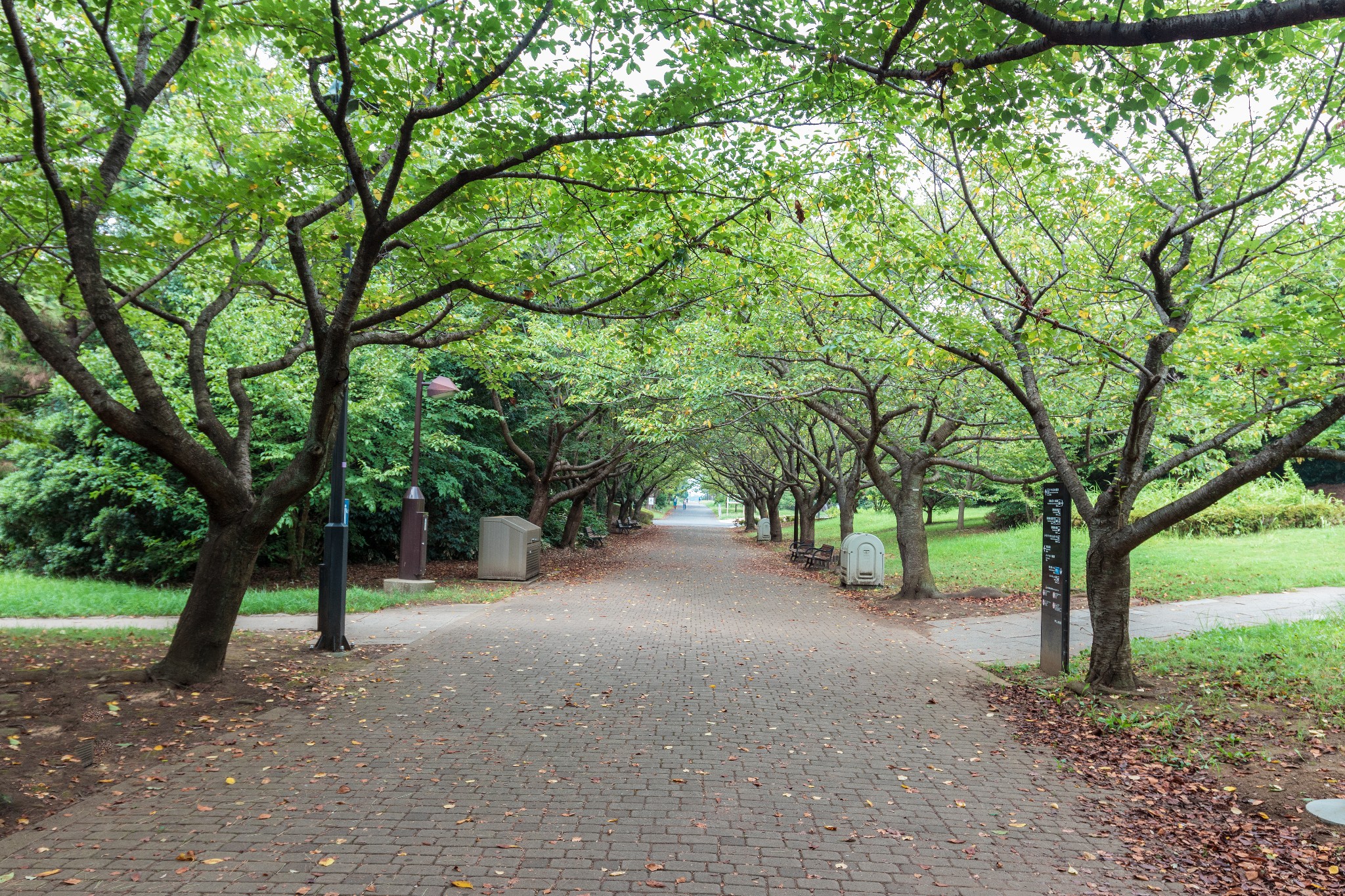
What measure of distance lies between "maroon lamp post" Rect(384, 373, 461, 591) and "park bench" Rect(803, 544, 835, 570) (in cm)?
1126

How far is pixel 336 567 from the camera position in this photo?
932 centimetres

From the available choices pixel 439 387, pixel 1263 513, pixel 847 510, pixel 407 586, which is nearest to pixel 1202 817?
pixel 439 387

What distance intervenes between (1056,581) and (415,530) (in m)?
11.6

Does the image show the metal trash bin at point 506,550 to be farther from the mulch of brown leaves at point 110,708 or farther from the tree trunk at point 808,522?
the tree trunk at point 808,522

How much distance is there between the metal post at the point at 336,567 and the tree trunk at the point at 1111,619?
8.13m

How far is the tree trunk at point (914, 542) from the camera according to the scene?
15.4 metres

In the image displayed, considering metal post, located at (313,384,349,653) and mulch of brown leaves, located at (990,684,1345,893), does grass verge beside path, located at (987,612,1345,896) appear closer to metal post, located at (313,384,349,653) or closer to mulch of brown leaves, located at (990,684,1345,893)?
mulch of brown leaves, located at (990,684,1345,893)

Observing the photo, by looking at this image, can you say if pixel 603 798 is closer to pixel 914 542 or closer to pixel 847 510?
pixel 914 542

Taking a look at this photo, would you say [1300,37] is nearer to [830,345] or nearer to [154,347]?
[830,345]

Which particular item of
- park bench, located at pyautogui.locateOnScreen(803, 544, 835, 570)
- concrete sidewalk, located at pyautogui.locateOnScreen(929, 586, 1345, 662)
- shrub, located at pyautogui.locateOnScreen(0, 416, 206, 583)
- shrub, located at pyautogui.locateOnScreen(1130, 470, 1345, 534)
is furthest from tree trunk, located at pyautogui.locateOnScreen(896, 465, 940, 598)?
shrub, located at pyautogui.locateOnScreen(0, 416, 206, 583)

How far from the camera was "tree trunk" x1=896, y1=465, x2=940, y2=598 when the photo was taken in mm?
15359

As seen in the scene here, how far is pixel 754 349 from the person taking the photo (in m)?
15.4

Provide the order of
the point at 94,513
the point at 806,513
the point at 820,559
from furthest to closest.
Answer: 1. the point at 806,513
2. the point at 820,559
3. the point at 94,513

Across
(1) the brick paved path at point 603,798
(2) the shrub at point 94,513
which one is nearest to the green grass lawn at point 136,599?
(2) the shrub at point 94,513
